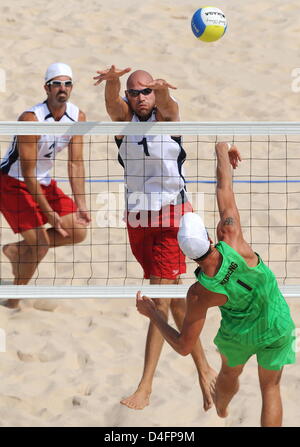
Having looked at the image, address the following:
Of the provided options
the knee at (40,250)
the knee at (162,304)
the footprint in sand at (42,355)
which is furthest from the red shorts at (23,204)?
the knee at (162,304)

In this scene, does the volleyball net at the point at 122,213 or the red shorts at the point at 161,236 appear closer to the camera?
the red shorts at the point at 161,236

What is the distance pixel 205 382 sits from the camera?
16.7 ft

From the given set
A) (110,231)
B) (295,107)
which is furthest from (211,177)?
(295,107)

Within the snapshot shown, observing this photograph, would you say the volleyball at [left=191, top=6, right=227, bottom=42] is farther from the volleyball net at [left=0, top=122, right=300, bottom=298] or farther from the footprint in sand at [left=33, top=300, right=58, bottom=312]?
the footprint in sand at [left=33, top=300, right=58, bottom=312]

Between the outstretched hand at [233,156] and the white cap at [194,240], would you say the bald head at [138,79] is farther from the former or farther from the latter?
the white cap at [194,240]

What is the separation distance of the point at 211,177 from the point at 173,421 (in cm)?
342

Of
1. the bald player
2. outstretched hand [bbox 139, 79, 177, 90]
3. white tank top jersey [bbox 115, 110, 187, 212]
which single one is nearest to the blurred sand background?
the bald player

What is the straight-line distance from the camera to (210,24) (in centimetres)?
613

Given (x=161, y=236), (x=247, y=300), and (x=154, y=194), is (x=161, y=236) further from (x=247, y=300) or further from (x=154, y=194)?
(x=247, y=300)

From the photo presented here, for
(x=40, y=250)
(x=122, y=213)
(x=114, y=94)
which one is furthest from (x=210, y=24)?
(x=122, y=213)

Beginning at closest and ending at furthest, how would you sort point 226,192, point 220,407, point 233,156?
point 226,192 < point 220,407 < point 233,156

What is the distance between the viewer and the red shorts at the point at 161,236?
5.20 m

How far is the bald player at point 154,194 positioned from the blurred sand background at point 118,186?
0.38m

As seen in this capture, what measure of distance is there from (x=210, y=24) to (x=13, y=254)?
2.01 meters
